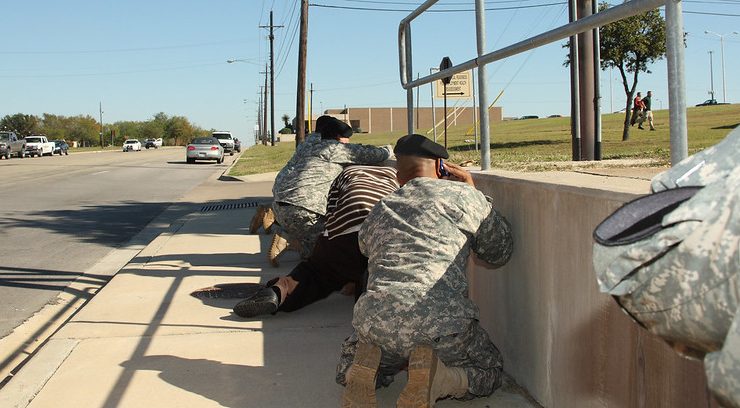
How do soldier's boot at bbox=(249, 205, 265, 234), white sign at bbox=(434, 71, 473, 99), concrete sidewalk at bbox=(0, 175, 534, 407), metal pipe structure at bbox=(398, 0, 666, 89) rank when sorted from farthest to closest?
white sign at bbox=(434, 71, 473, 99) → soldier's boot at bbox=(249, 205, 265, 234) → concrete sidewalk at bbox=(0, 175, 534, 407) → metal pipe structure at bbox=(398, 0, 666, 89)

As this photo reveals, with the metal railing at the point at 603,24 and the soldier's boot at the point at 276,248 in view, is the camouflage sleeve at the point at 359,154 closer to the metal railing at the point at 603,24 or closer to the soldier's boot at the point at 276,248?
the metal railing at the point at 603,24

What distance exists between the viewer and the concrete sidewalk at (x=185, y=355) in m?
4.19

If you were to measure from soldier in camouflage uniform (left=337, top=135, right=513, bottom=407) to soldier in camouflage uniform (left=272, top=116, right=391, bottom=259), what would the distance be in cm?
318

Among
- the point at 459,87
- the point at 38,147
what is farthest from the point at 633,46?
the point at 38,147

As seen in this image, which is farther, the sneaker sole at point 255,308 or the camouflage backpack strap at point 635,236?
the sneaker sole at point 255,308

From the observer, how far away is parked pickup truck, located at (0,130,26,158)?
180 ft

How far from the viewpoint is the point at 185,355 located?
496cm

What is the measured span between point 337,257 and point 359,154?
1.77 metres

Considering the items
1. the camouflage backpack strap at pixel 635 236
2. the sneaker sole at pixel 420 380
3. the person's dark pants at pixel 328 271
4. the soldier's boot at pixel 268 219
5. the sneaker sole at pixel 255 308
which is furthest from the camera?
the soldier's boot at pixel 268 219

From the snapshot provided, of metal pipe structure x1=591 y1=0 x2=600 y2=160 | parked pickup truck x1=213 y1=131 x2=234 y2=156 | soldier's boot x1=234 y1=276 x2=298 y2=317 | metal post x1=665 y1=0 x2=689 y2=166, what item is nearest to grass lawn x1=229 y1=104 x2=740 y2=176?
metal pipe structure x1=591 y1=0 x2=600 y2=160

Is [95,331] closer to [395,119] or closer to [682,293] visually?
[682,293]

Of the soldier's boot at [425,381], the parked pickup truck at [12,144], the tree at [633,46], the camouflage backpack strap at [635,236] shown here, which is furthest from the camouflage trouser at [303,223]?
the parked pickup truck at [12,144]

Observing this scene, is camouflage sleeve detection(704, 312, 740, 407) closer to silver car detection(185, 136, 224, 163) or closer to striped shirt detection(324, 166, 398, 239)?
striped shirt detection(324, 166, 398, 239)

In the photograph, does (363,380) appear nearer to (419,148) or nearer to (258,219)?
(419,148)
